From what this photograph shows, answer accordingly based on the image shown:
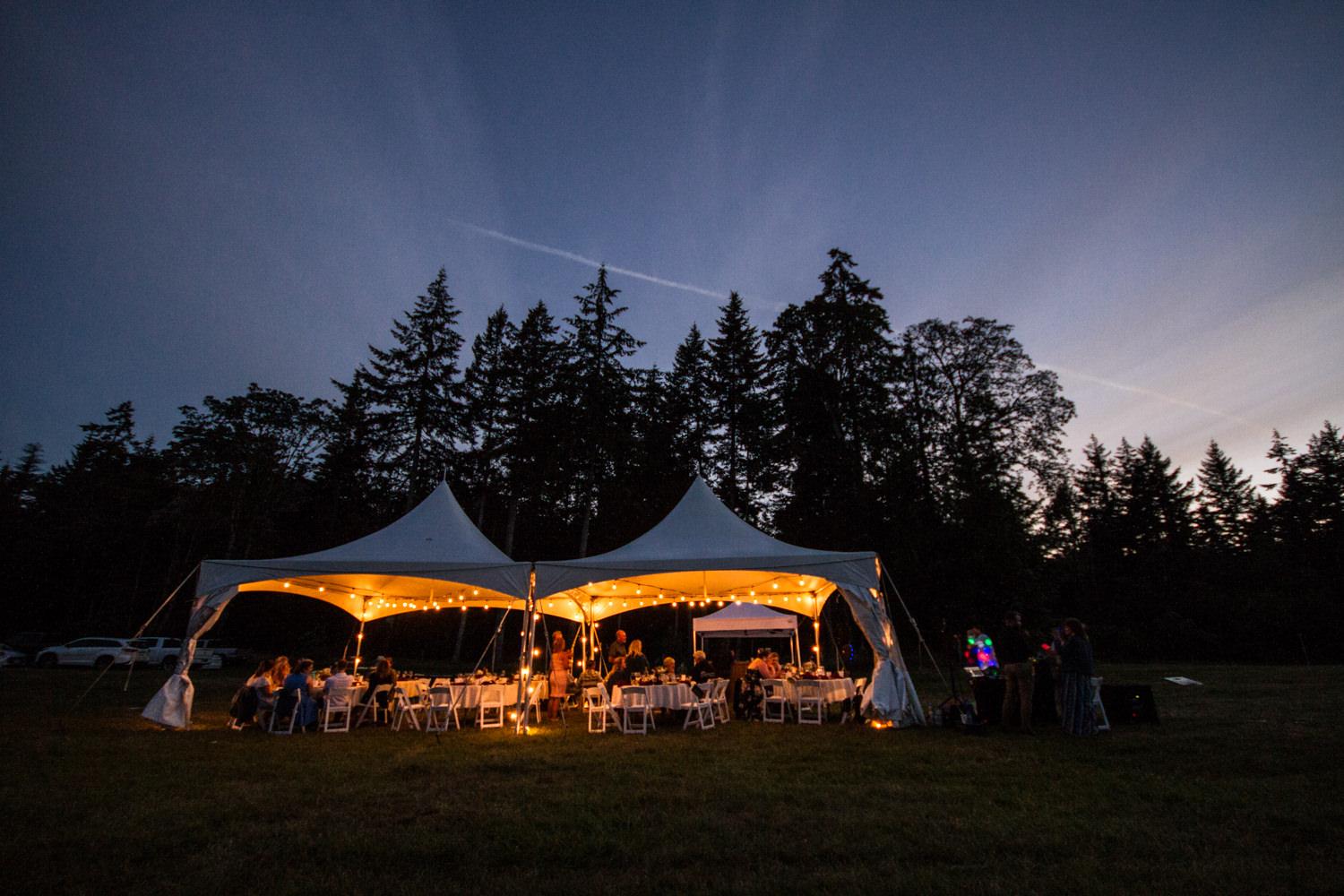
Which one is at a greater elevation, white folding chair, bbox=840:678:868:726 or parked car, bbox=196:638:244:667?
parked car, bbox=196:638:244:667

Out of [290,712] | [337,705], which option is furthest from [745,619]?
[290,712]

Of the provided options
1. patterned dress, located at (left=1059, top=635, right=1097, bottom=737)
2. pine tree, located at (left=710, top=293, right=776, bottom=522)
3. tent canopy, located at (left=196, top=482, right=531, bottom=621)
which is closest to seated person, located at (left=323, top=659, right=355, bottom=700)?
tent canopy, located at (left=196, top=482, right=531, bottom=621)

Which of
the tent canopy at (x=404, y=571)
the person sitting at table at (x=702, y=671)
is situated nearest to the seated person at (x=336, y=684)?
the tent canopy at (x=404, y=571)

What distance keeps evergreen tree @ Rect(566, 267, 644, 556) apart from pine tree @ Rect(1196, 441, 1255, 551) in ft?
122

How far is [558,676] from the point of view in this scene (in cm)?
1048

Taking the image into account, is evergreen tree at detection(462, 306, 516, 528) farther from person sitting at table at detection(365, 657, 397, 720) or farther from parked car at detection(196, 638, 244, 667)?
person sitting at table at detection(365, 657, 397, 720)

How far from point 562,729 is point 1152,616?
2999cm

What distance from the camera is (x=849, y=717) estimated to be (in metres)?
9.59

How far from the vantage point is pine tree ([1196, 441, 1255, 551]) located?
38.8 metres

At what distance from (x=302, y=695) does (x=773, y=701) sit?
274 inches

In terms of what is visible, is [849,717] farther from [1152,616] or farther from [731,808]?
[1152,616]

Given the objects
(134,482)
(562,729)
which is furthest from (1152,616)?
(134,482)

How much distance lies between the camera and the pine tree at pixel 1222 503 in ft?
127

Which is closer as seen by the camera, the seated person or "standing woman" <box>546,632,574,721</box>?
the seated person
